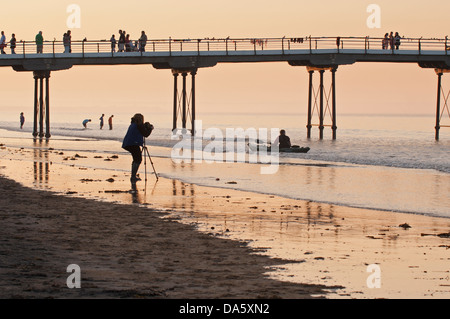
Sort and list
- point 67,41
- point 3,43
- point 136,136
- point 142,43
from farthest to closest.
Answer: point 142,43 → point 3,43 → point 67,41 → point 136,136

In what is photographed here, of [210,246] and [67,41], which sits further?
[67,41]

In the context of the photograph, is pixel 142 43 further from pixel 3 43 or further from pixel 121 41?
pixel 3 43

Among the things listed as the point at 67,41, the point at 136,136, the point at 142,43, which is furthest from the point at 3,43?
the point at 136,136

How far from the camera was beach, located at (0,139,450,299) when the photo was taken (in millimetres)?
7980

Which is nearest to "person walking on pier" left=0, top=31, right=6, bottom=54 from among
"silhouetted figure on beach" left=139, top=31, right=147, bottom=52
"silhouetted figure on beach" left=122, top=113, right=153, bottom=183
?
"silhouetted figure on beach" left=139, top=31, right=147, bottom=52

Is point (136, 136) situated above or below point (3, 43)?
below

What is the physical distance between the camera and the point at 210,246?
34.2ft

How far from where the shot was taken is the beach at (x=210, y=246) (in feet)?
26.2

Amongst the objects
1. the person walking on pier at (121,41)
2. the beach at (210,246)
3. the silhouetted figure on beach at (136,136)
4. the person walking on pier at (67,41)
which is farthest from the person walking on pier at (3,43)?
the beach at (210,246)

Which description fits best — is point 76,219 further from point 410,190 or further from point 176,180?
point 410,190

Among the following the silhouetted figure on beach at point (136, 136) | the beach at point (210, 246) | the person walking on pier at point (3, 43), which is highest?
the person walking on pier at point (3, 43)

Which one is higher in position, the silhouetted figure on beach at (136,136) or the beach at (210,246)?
the silhouetted figure on beach at (136,136)

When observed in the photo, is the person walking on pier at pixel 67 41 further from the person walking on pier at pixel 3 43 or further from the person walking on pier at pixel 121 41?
the person walking on pier at pixel 3 43
